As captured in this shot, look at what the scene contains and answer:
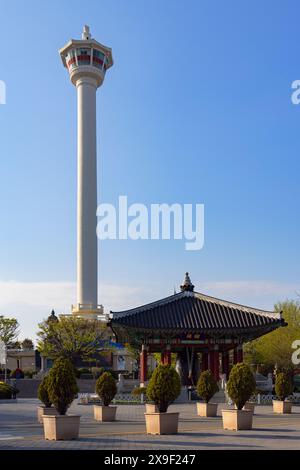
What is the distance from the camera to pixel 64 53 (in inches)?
3738

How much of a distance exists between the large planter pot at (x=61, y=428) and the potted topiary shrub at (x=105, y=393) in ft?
23.0

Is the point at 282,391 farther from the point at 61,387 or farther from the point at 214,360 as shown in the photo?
the point at 61,387

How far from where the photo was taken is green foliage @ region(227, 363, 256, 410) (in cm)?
2153

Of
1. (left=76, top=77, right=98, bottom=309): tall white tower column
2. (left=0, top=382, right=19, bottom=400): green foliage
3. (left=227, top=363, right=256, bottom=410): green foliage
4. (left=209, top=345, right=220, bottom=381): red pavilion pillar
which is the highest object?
(left=76, top=77, right=98, bottom=309): tall white tower column

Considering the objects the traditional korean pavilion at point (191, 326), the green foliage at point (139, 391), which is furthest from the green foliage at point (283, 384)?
the green foliage at point (139, 391)

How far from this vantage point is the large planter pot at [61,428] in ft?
59.6

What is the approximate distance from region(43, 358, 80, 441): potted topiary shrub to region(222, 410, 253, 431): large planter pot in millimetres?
6117

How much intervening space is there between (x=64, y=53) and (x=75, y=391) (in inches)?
3324

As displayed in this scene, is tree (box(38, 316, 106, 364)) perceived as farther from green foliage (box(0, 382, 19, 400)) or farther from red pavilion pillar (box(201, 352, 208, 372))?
red pavilion pillar (box(201, 352, 208, 372))

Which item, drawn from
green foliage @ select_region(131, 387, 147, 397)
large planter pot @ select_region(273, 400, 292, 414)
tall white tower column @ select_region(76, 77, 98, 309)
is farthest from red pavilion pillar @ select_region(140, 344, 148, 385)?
tall white tower column @ select_region(76, 77, 98, 309)

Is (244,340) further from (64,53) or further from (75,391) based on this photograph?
(64,53)

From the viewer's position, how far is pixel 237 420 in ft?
70.3

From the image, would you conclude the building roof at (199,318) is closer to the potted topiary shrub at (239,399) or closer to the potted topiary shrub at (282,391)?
the potted topiary shrub at (282,391)

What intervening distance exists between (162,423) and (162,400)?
0.77 metres
